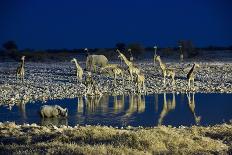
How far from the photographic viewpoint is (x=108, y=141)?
11.8 meters

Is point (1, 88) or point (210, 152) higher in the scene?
point (1, 88)

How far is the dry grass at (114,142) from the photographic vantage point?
1077 cm

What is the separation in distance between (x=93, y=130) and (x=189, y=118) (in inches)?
223

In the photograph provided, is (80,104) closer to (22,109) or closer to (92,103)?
(92,103)

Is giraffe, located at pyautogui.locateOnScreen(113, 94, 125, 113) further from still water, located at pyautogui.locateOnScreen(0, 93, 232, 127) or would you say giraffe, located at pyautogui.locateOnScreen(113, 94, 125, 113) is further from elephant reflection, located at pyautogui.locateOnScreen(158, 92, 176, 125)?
elephant reflection, located at pyautogui.locateOnScreen(158, 92, 176, 125)

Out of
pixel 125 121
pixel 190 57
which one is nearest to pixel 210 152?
pixel 125 121

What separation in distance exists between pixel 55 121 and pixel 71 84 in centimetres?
1016

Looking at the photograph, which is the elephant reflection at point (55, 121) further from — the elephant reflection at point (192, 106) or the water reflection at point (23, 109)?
the elephant reflection at point (192, 106)

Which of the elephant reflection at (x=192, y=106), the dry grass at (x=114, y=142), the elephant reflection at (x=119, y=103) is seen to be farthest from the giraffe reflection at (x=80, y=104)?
the dry grass at (x=114, y=142)

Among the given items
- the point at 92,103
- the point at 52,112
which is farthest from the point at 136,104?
the point at 52,112

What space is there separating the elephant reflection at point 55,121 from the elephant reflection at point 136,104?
2112mm

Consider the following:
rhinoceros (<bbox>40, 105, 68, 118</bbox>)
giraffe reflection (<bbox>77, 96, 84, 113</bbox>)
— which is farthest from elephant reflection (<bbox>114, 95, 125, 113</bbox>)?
rhinoceros (<bbox>40, 105, 68, 118</bbox>)

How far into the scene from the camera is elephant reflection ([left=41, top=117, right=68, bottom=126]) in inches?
674

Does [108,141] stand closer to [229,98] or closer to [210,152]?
[210,152]
